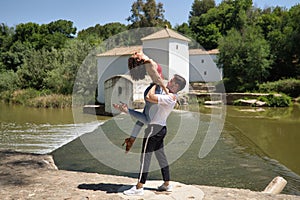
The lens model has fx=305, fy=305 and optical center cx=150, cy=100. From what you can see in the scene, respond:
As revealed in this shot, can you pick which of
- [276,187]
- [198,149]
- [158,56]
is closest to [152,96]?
[276,187]

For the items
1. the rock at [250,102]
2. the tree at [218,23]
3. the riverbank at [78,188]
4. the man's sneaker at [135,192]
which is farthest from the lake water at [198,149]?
the tree at [218,23]

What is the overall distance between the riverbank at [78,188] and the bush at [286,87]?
2306 centimetres

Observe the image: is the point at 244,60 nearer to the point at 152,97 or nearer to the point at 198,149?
the point at 198,149

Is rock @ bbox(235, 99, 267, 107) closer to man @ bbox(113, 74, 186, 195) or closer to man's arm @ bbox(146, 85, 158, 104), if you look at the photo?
man @ bbox(113, 74, 186, 195)

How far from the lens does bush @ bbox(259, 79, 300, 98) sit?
2441 cm

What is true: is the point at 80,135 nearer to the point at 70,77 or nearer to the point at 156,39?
the point at 156,39

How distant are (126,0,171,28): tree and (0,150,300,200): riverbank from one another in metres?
39.6

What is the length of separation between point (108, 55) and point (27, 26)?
29.4 meters

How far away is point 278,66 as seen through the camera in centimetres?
2952

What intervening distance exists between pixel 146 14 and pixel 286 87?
978 inches

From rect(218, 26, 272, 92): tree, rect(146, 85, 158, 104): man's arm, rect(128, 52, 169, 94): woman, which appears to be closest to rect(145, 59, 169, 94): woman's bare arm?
rect(128, 52, 169, 94): woman

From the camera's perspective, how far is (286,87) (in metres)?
24.7

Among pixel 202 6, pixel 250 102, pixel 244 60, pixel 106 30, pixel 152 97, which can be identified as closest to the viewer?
pixel 152 97

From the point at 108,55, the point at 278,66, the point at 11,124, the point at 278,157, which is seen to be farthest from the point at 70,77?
the point at 278,157
